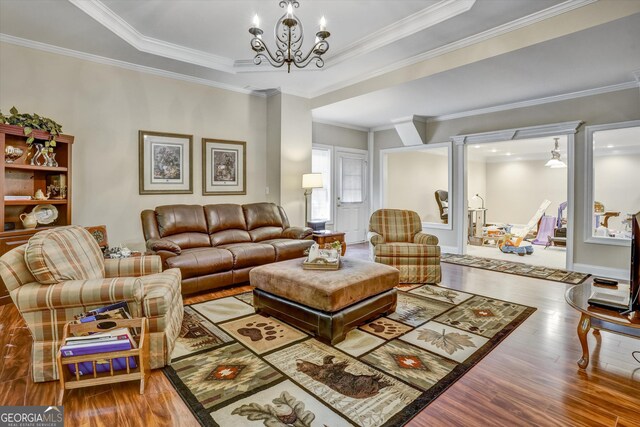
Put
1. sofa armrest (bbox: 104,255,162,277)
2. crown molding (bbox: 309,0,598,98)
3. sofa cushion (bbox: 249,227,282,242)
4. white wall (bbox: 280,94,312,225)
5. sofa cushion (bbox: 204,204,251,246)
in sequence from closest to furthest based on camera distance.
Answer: sofa armrest (bbox: 104,255,162,277), crown molding (bbox: 309,0,598,98), sofa cushion (bbox: 204,204,251,246), sofa cushion (bbox: 249,227,282,242), white wall (bbox: 280,94,312,225)

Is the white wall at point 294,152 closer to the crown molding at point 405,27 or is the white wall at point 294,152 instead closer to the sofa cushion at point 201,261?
the crown molding at point 405,27

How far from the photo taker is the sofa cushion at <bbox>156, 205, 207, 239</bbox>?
4125 mm

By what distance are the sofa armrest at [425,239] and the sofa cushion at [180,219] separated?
114 inches

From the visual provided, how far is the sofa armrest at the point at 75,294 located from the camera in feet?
6.27

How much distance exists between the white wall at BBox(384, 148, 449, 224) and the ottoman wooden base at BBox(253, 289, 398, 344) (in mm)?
4908

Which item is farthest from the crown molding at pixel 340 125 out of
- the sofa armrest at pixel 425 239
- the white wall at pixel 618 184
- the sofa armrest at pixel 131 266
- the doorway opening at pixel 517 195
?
the sofa armrest at pixel 131 266

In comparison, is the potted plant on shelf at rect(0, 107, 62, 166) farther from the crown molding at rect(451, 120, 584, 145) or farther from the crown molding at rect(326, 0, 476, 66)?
the crown molding at rect(451, 120, 584, 145)

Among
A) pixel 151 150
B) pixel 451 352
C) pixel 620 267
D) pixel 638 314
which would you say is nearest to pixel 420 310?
pixel 451 352

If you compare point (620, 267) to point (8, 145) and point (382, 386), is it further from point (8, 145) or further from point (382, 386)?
point (8, 145)

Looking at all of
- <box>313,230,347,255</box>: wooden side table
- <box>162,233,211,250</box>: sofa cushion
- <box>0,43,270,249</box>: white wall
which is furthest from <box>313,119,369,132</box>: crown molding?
<box>162,233,211,250</box>: sofa cushion

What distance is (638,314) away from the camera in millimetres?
1962

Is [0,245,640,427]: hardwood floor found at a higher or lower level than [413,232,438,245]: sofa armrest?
lower

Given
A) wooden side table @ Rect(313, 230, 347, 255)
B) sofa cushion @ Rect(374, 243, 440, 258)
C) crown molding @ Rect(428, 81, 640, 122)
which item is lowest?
sofa cushion @ Rect(374, 243, 440, 258)

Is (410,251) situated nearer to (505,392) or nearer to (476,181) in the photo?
(505,392)
